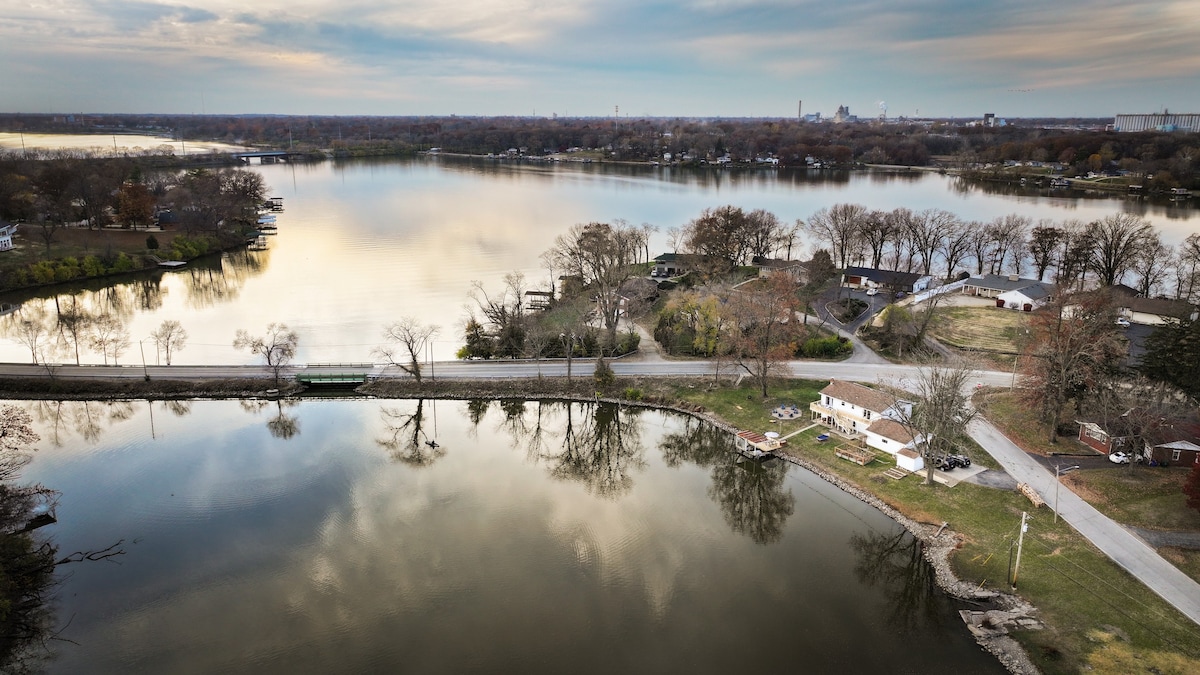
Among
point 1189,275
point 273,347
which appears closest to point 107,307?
point 273,347

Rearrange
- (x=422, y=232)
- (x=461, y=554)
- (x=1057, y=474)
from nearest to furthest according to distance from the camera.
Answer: (x=461, y=554), (x=1057, y=474), (x=422, y=232)

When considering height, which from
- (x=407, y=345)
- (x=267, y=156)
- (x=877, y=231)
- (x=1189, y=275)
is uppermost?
(x=267, y=156)

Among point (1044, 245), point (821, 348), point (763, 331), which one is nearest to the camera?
A: point (763, 331)

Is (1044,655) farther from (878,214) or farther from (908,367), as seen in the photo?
(878,214)

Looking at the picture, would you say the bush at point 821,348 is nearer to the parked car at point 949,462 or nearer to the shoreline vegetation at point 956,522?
the shoreline vegetation at point 956,522

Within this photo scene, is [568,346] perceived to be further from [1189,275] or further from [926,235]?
[1189,275]

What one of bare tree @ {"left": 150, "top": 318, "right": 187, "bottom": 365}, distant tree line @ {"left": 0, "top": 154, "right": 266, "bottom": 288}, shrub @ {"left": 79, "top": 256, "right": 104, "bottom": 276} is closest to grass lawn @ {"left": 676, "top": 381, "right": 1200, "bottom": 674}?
bare tree @ {"left": 150, "top": 318, "right": 187, "bottom": 365}
